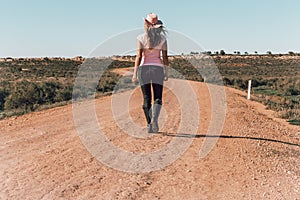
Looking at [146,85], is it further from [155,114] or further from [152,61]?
[155,114]

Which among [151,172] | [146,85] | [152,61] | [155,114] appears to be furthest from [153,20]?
[151,172]

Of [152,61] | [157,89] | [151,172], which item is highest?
[152,61]

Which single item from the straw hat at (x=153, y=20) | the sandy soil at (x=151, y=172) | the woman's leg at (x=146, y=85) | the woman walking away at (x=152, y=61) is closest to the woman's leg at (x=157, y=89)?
the woman walking away at (x=152, y=61)

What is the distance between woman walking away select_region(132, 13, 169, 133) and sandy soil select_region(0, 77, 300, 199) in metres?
0.68

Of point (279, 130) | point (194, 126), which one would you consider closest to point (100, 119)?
point (194, 126)

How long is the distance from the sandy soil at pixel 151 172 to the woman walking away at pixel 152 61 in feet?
2.22

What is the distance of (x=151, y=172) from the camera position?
4.98 metres

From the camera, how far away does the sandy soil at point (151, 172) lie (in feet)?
14.1

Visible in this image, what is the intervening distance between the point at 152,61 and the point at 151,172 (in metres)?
2.50

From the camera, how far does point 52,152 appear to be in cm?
588

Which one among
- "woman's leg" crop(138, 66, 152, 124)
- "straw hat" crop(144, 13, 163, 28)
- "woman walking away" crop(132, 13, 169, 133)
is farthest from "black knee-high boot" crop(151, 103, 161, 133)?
"straw hat" crop(144, 13, 163, 28)

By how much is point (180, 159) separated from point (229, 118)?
442 cm

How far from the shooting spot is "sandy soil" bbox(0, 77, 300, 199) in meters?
4.30

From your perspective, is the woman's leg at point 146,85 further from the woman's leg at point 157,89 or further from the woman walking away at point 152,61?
the woman's leg at point 157,89
